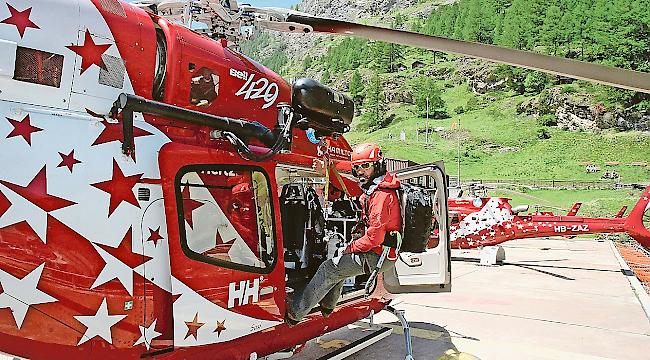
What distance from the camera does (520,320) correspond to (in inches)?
304

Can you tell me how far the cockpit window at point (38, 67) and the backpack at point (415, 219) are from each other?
2.79m

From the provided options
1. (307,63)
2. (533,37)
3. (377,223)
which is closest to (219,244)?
(377,223)

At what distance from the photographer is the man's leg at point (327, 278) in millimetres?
4449

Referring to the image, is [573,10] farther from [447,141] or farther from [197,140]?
[197,140]

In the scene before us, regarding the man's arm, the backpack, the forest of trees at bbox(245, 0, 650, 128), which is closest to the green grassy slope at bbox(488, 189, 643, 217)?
the backpack

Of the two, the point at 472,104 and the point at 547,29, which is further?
the point at 547,29

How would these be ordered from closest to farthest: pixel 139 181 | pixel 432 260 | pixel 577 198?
pixel 139 181 → pixel 432 260 → pixel 577 198

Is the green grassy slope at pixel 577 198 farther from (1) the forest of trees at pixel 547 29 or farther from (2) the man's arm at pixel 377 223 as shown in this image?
(1) the forest of trees at pixel 547 29

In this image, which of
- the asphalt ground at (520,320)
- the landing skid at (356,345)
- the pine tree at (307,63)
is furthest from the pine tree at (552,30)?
the landing skid at (356,345)

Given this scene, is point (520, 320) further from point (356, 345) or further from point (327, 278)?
point (327, 278)

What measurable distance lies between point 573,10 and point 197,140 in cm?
12252

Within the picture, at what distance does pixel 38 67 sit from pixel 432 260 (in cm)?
432

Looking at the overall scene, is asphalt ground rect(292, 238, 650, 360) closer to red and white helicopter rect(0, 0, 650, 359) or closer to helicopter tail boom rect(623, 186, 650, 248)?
helicopter tail boom rect(623, 186, 650, 248)

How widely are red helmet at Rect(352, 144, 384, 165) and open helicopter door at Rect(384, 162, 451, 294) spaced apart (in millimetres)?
1049
